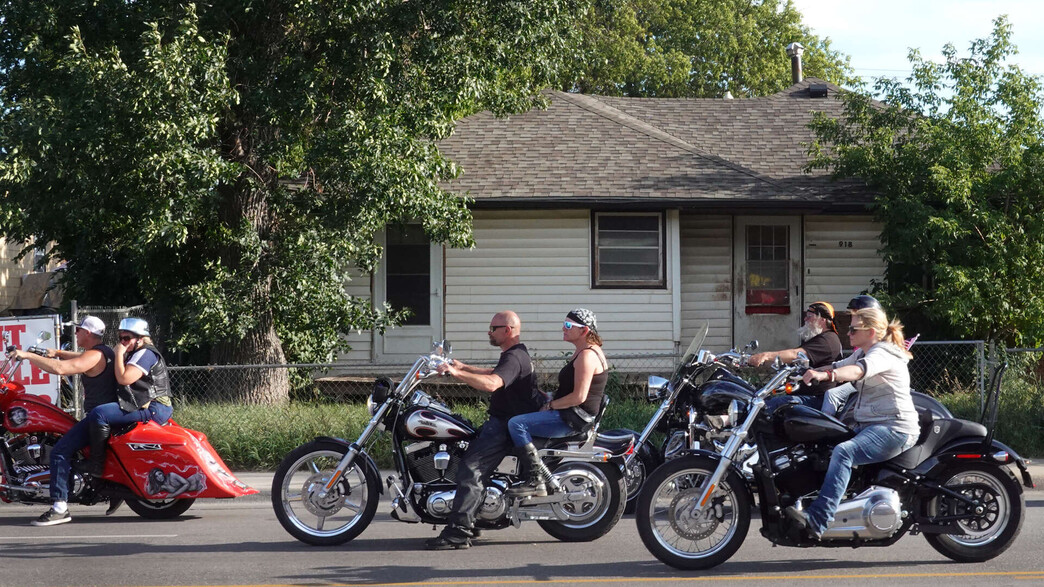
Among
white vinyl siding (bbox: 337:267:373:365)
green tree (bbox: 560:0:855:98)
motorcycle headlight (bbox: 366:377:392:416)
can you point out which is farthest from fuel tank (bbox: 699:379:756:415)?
green tree (bbox: 560:0:855:98)

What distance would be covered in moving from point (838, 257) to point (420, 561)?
12.7 m

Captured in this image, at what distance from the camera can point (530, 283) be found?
57.0ft

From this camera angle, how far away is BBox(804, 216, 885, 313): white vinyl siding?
18.1 m

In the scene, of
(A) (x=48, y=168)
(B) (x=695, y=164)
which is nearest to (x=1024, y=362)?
(B) (x=695, y=164)

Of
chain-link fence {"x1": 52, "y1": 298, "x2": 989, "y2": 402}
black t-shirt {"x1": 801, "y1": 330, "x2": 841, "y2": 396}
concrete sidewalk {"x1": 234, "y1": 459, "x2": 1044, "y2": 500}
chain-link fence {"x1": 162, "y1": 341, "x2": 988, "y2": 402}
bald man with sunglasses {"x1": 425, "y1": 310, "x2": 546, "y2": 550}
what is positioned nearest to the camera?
bald man with sunglasses {"x1": 425, "y1": 310, "x2": 546, "y2": 550}

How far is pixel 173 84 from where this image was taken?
1183cm

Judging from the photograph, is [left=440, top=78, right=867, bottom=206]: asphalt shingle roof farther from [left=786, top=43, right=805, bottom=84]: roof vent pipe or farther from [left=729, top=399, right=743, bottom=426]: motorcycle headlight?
[left=729, top=399, right=743, bottom=426]: motorcycle headlight

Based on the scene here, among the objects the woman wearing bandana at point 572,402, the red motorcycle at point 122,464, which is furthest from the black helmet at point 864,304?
the red motorcycle at point 122,464

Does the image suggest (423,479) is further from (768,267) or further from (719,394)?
(768,267)

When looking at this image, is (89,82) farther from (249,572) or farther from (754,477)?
(754,477)

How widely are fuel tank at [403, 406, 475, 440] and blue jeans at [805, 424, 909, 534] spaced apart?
2435 mm

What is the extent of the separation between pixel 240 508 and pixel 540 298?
7903 millimetres

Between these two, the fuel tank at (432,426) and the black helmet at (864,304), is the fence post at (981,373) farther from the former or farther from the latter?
the fuel tank at (432,426)

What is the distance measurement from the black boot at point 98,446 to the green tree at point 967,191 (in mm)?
11093
